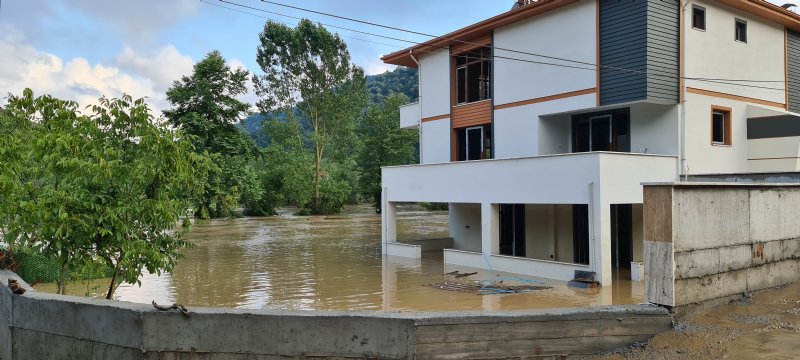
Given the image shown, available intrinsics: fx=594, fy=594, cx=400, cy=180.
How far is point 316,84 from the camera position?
171 feet

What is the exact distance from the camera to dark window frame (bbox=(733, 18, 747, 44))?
59.6 ft

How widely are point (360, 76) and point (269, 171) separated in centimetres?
1193

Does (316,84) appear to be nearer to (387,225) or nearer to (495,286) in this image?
(387,225)

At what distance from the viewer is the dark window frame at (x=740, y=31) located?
18.2m

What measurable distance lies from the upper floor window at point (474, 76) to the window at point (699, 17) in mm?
6279

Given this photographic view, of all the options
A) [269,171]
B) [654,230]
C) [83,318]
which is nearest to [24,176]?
[83,318]

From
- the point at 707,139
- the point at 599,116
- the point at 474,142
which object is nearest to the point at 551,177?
the point at 599,116

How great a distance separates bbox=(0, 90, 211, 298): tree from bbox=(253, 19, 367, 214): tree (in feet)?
136

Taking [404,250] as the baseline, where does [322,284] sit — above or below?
below

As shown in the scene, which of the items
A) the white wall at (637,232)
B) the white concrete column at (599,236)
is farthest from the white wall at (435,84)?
the white concrete column at (599,236)

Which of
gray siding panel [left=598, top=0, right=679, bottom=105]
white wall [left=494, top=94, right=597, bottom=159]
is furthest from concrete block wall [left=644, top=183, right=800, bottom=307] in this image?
white wall [left=494, top=94, right=597, bottom=159]

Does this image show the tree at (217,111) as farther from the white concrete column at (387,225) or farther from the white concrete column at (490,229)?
the white concrete column at (490,229)

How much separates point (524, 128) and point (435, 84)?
5.07 meters

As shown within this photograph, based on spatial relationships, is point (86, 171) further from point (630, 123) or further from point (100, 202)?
point (630, 123)
